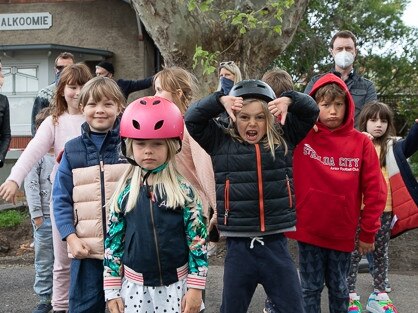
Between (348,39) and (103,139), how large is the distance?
2.73m

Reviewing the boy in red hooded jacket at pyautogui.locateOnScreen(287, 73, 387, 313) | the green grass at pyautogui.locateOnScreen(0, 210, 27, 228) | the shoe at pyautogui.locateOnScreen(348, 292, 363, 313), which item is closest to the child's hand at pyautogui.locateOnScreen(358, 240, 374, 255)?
the boy in red hooded jacket at pyautogui.locateOnScreen(287, 73, 387, 313)

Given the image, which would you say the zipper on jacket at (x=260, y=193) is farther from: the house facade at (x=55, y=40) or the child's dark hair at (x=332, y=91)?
the house facade at (x=55, y=40)

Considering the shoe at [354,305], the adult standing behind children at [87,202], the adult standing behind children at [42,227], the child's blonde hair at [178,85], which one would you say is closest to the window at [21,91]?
the adult standing behind children at [42,227]

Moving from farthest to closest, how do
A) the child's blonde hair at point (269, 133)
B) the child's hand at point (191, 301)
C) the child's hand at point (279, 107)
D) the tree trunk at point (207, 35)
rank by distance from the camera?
1. the tree trunk at point (207, 35)
2. the child's blonde hair at point (269, 133)
3. the child's hand at point (279, 107)
4. the child's hand at point (191, 301)

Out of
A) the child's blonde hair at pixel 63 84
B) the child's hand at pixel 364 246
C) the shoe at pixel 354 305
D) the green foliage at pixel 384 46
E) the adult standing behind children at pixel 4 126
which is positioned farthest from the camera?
the green foliage at pixel 384 46

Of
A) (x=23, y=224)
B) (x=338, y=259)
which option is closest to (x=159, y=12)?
(x=23, y=224)

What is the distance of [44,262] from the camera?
5.00 m

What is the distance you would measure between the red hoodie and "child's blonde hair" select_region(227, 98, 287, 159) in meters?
0.48

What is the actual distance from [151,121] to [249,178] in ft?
2.38

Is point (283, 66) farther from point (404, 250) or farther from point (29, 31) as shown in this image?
point (404, 250)

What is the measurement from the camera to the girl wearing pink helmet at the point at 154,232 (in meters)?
3.01

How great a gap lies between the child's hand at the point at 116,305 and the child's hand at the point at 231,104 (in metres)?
1.21

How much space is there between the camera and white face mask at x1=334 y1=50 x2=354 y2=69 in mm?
5250

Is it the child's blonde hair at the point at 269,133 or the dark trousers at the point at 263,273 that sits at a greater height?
the child's blonde hair at the point at 269,133
